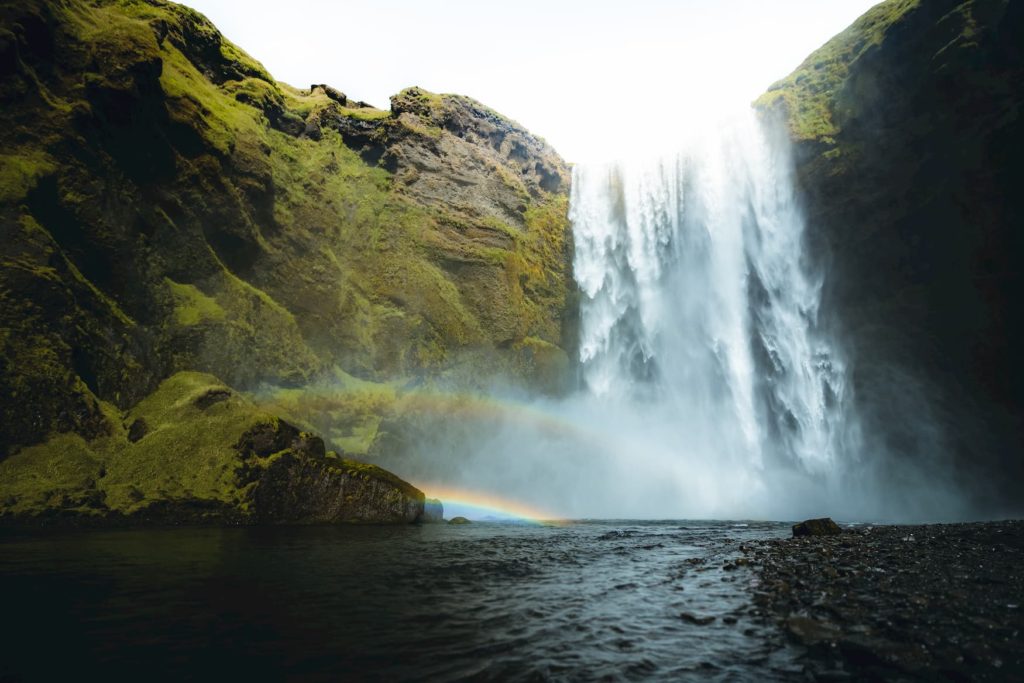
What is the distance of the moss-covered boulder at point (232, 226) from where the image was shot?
25078 mm

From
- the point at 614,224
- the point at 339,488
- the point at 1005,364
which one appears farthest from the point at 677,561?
the point at 614,224

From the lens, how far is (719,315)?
42750 mm

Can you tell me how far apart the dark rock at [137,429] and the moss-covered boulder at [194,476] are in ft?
0.14

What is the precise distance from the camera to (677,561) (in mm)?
12750

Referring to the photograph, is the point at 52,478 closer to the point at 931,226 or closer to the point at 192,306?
the point at 192,306

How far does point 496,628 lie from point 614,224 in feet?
163

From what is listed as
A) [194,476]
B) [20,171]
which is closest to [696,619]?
[194,476]

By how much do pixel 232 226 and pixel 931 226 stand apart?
51.2m

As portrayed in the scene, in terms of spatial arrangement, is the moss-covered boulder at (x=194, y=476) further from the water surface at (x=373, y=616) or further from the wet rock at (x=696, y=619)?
the wet rock at (x=696, y=619)

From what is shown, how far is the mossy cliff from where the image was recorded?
2502 cm

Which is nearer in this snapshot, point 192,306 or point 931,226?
point 192,306

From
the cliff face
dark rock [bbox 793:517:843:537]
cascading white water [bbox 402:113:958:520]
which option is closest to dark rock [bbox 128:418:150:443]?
cascading white water [bbox 402:113:958:520]

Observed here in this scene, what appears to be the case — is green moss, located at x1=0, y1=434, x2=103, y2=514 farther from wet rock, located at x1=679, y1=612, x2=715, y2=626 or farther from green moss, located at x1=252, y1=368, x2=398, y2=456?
wet rock, located at x1=679, y1=612, x2=715, y2=626

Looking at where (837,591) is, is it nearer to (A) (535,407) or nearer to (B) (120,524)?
(B) (120,524)
